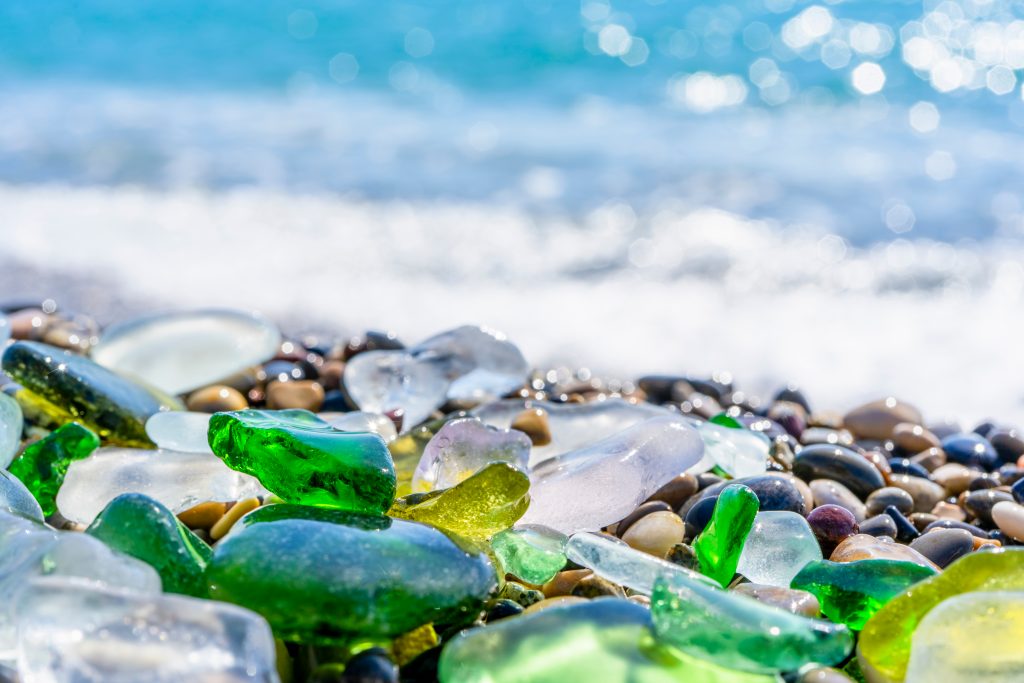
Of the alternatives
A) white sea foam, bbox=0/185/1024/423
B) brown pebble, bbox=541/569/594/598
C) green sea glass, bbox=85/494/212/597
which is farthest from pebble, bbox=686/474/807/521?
white sea foam, bbox=0/185/1024/423

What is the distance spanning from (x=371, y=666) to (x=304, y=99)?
699cm

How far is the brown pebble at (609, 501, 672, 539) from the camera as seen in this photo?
1.58 meters

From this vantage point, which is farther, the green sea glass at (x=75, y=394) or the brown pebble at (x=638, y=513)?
the green sea glass at (x=75, y=394)

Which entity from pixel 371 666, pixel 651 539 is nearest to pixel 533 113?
pixel 651 539

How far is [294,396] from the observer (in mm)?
2170

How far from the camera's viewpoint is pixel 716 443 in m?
1.78

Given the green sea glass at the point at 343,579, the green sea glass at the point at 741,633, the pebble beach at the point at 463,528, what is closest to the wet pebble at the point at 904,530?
the pebble beach at the point at 463,528

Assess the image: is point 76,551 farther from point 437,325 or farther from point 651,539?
point 437,325

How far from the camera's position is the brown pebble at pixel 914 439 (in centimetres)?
210

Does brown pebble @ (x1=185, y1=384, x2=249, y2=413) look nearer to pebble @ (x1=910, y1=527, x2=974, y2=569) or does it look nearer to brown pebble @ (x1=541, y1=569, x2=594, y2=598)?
brown pebble @ (x1=541, y1=569, x2=594, y2=598)

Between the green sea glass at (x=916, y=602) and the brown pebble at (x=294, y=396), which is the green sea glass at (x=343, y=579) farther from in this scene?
the brown pebble at (x=294, y=396)

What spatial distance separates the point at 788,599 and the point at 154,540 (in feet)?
2.36

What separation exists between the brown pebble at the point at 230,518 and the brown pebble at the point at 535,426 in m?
0.52

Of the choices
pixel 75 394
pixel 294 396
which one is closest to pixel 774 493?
pixel 294 396
